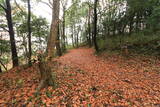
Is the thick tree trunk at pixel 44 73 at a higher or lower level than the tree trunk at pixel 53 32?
lower

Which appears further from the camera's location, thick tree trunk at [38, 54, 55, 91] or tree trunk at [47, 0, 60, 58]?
tree trunk at [47, 0, 60, 58]

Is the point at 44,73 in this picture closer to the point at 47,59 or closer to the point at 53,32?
the point at 47,59

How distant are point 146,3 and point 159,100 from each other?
7.39m

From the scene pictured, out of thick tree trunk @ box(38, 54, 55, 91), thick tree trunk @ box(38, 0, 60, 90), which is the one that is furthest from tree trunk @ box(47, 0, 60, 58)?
thick tree trunk @ box(38, 54, 55, 91)

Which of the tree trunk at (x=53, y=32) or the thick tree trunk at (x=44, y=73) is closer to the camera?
the thick tree trunk at (x=44, y=73)

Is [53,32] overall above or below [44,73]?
above

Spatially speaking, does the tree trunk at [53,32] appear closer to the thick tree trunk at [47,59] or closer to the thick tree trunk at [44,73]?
the thick tree trunk at [47,59]

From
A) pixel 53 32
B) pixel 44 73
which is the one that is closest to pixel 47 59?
pixel 44 73

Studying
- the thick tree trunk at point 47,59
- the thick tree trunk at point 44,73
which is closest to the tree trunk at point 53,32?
the thick tree trunk at point 47,59

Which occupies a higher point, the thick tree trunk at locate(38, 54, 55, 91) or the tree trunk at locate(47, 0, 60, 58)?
the tree trunk at locate(47, 0, 60, 58)

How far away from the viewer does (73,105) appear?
2.74 meters

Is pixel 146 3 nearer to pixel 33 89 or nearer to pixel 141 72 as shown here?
pixel 141 72

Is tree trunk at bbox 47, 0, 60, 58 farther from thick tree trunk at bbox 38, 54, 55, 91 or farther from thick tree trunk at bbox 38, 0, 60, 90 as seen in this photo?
thick tree trunk at bbox 38, 54, 55, 91

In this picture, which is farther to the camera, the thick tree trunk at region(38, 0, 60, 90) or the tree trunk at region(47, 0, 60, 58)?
the tree trunk at region(47, 0, 60, 58)
